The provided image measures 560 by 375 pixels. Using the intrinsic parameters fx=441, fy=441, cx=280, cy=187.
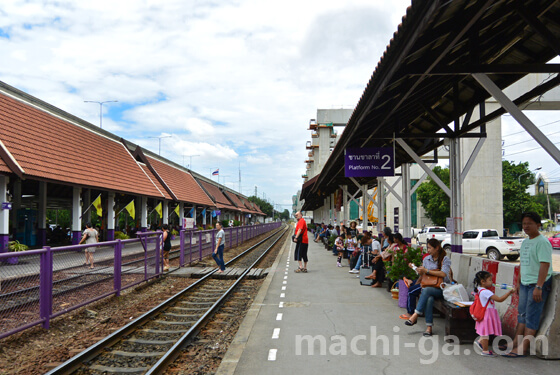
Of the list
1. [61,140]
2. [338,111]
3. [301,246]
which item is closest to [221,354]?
[301,246]

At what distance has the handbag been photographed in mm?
6852

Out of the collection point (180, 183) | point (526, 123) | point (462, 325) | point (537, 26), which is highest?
point (537, 26)

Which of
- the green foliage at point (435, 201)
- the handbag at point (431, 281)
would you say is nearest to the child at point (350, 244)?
the handbag at point (431, 281)

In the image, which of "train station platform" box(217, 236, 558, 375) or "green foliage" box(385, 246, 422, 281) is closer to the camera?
"train station platform" box(217, 236, 558, 375)

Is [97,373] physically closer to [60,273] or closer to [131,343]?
[131,343]

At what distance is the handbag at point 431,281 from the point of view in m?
6.85

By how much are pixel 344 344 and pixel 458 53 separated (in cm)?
584

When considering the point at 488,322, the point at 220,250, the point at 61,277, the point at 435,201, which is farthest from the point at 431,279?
the point at 435,201

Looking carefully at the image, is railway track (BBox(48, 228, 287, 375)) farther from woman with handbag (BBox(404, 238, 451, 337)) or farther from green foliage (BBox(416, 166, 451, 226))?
green foliage (BBox(416, 166, 451, 226))

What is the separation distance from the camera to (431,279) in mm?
6898

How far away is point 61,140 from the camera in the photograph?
69.4 feet

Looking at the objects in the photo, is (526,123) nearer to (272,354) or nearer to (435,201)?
(272,354)

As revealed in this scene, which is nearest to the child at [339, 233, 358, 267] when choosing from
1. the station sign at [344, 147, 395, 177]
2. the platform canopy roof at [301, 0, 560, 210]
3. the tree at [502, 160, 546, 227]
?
the station sign at [344, 147, 395, 177]

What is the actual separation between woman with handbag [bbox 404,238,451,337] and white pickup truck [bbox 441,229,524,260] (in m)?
15.4
